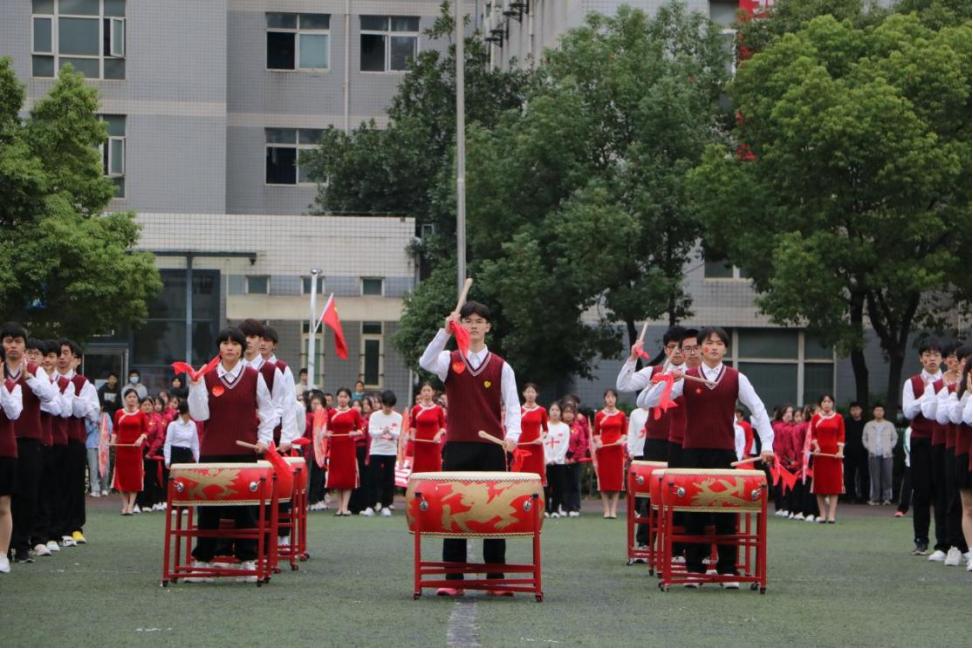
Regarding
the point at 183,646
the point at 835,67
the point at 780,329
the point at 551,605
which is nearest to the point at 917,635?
the point at 551,605

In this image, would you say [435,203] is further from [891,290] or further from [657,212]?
[891,290]

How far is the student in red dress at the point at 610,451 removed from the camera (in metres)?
29.6

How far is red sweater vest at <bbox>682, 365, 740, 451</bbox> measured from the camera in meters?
15.0

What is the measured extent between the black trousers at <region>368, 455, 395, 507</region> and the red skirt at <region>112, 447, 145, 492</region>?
128 inches

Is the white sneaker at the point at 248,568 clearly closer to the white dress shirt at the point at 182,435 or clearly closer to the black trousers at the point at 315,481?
the white dress shirt at the point at 182,435

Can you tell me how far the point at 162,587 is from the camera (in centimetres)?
1408

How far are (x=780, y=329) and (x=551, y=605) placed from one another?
32610 millimetres

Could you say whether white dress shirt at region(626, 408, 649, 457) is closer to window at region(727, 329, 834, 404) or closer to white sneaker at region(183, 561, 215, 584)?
white sneaker at region(183, 561, 215, 584)

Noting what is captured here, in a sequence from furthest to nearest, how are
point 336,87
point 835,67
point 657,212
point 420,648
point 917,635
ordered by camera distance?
point 336,87 → point 657,212 → point 835,67 → point 917,635 → point 420,648

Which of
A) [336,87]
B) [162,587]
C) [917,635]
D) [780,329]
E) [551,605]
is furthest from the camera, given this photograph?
[336,87]

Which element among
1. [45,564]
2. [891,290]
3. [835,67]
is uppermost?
[835,67]

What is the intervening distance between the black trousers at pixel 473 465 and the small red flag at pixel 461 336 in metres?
0.63

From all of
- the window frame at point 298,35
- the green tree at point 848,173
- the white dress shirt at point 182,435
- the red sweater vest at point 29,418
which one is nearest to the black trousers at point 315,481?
the white dress shirt at point 182,435

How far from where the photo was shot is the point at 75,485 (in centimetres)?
2009
